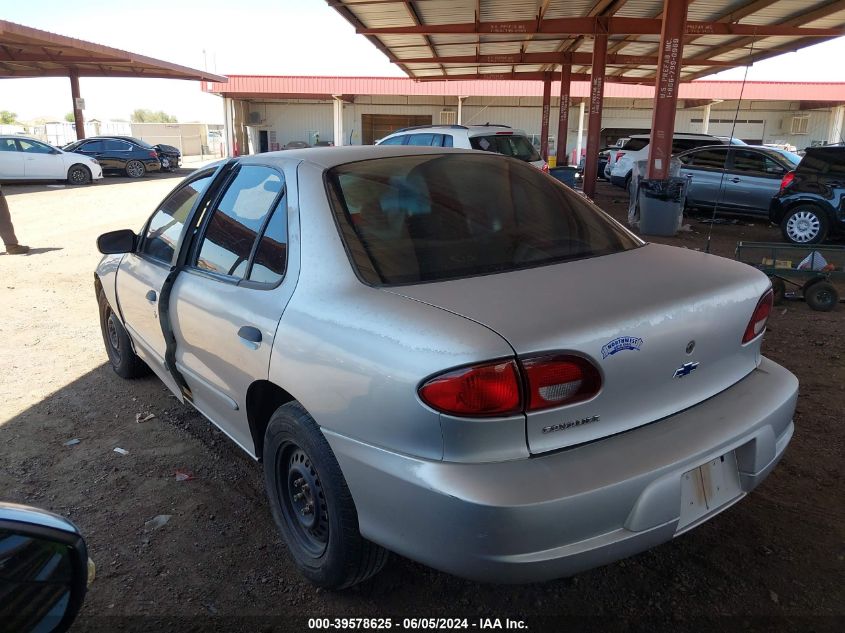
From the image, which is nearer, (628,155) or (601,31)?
(601,31)

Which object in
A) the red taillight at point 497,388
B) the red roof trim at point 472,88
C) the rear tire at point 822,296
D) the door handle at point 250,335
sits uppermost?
the red roof trim at point 472,88

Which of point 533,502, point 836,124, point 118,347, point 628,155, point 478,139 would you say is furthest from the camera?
point 836,124

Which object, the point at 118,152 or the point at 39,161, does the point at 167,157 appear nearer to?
the point at 118,152

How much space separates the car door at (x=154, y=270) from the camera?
11.5ft

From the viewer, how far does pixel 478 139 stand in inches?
453

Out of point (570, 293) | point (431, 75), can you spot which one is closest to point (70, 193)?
point (431, 75)

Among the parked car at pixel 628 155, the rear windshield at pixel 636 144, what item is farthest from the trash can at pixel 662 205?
the rear windshield at pixel 636 144

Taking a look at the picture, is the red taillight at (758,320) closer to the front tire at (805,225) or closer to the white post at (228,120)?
the front tire at (805,225)

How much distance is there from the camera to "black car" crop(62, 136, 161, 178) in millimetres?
24531

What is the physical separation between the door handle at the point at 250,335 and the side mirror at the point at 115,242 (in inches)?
64.1

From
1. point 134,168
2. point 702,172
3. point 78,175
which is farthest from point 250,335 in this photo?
point 134,168

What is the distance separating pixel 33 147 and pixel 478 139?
16.3 meters

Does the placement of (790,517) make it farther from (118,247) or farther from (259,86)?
(259,86)

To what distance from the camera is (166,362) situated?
3.49 metres
